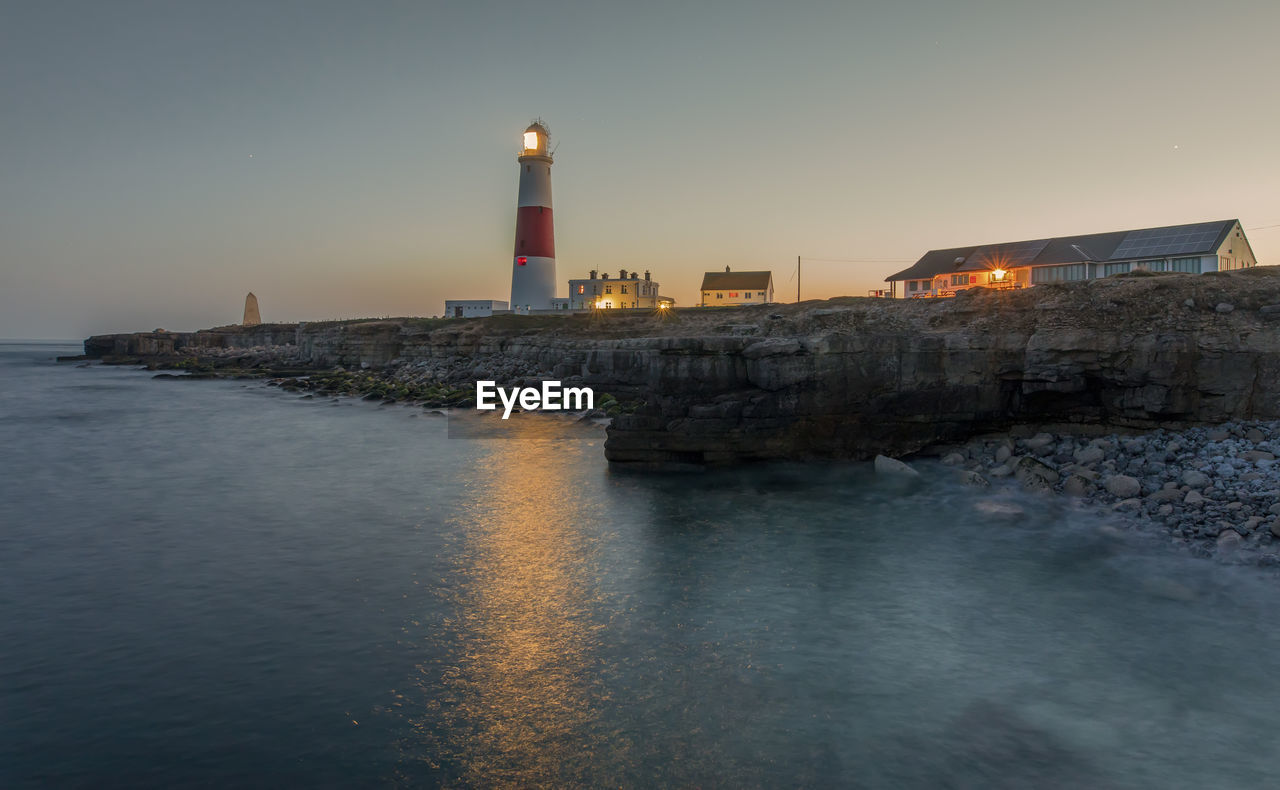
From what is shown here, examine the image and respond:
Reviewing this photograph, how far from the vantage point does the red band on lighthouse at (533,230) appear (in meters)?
57.9

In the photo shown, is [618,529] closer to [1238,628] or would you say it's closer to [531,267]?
[1238,628]

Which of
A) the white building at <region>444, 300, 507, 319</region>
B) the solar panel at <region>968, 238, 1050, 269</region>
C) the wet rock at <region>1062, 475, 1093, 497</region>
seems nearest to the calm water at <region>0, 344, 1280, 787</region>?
the wet rock at <region>1062, 475, 1093, 497</region>

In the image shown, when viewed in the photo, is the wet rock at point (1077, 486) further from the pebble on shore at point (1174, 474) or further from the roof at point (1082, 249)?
the roof at point (1082, 249)

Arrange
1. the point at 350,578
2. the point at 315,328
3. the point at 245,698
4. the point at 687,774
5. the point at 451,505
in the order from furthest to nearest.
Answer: the point at 315,328 < the point at 451,505 < the point at 350,578 < the point at 245,698 < the point at 687,774

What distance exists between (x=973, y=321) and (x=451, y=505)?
55.0 feet

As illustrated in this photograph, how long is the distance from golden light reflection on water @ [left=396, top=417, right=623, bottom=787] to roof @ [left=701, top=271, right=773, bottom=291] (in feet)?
161

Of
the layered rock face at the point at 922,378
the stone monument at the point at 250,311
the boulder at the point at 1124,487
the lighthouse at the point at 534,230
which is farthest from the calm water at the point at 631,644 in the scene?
the stone monument at the point at 250,311

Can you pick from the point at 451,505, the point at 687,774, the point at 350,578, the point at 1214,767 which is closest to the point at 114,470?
the point at 451,505

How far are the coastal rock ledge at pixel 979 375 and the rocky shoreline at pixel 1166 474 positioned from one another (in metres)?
0.81

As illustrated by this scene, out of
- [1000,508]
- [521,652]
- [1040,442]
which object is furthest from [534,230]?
[521,652]

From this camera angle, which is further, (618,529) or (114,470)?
(114,470)

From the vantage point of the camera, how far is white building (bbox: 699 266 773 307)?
6381 centimetres

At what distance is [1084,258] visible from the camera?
133 feet

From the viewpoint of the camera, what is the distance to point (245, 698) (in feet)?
26.5
